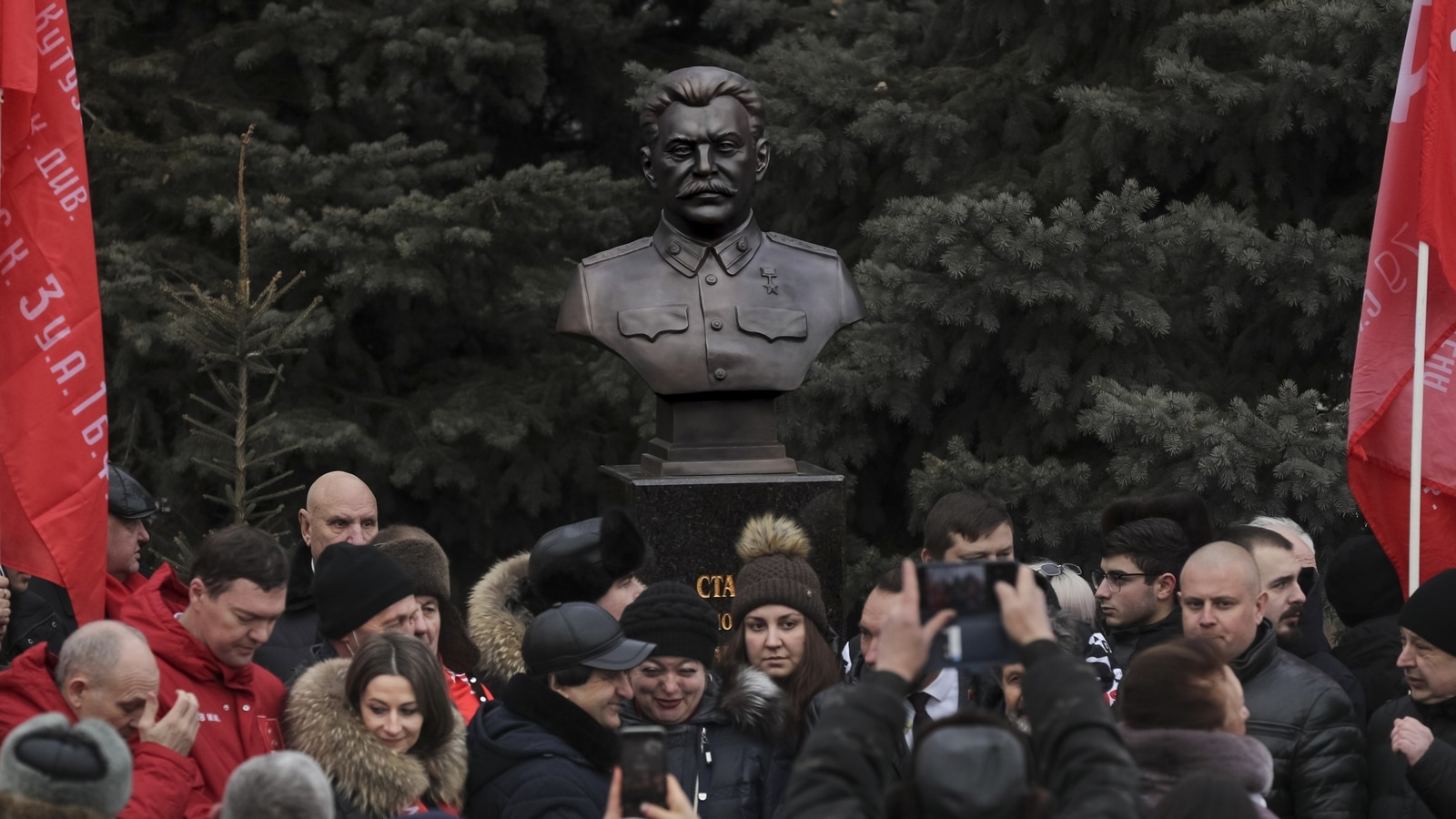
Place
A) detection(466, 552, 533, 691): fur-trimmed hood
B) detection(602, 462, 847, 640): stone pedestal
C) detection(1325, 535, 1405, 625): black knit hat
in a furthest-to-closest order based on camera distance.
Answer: detection(602, 462, 847, 640): stone pedestal
detection(1325, 535, 1405, 625): black knit hat
detection(466, 552, 533, 691): fur-trimmed hood

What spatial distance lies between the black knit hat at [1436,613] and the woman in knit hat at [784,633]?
1542 millimetres

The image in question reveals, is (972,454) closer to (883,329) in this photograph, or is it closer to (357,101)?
(883,329)

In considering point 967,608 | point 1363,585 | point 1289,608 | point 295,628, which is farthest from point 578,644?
point 1363,585

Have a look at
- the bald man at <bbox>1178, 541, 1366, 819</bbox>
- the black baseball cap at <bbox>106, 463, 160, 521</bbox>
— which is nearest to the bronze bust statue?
the black baseball cap at <bbox>106, 463, 160, 521</bbox>

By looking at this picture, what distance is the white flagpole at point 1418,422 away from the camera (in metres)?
5.84

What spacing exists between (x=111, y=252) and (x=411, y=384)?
6.82 ft

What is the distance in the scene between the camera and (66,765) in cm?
325

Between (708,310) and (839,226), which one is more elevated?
(708,310)

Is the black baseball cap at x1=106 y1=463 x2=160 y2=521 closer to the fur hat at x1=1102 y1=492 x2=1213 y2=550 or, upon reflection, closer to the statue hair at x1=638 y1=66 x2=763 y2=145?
the statue hair at x1=638 y1=66 x2=763 y2=145

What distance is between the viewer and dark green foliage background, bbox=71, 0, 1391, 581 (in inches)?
358

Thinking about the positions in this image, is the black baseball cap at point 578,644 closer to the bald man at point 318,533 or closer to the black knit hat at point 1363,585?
the bald man at point 318,533

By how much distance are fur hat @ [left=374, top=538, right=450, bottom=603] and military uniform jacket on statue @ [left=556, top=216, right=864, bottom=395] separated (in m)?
1.48

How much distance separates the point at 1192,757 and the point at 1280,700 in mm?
1410

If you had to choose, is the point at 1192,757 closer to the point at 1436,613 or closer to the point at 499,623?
the point at 1436,613
